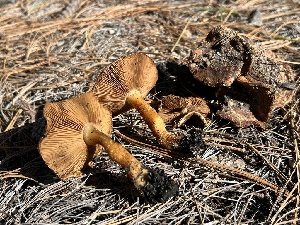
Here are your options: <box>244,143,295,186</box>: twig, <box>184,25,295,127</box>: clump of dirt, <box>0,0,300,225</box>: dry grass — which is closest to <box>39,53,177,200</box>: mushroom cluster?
<box>0,0,300,225</box>: dry grass

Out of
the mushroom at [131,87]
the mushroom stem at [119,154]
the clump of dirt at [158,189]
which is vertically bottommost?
the clump of dirt at [158,189]

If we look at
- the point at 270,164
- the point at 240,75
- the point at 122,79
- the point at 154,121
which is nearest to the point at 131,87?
the point at 122,79

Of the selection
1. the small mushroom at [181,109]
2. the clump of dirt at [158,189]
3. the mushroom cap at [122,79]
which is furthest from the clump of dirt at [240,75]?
the clump of dirt at [158,189]

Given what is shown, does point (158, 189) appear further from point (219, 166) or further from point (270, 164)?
point (270, 164)

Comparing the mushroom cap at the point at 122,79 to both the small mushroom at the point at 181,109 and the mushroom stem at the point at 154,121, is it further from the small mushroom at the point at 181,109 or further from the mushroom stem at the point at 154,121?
the small mushroom at the point at 181,109

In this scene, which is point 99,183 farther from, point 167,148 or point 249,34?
point 249,34
